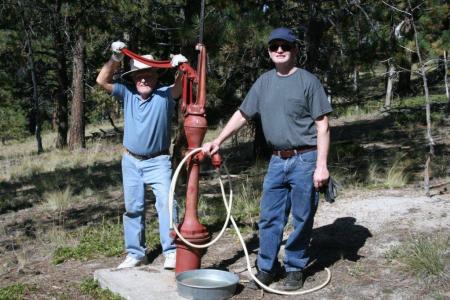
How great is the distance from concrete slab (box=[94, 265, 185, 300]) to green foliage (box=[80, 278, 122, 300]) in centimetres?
3

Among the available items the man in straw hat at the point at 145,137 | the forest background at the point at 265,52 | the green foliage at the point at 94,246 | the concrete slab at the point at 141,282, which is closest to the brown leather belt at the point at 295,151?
the man in straw hat at the point at 145,137

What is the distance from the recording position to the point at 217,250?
5594 millimetres

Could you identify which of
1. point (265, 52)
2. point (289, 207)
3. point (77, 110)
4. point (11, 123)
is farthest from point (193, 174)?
point (11, 123)

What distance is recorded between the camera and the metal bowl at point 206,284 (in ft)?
13.6

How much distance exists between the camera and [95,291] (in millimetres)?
4707

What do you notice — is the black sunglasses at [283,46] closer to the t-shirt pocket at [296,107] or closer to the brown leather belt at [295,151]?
the t-shirt pocket at [296,107]

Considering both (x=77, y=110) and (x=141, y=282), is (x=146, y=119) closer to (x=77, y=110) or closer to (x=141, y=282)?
(x=141, y=282)

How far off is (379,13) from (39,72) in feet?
59.9

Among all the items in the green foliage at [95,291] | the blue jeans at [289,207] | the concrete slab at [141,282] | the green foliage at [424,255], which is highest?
the blue jeans at [289,207]

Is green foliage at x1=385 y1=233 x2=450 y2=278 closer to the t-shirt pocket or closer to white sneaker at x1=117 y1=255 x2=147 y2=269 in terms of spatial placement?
the t-shirt pocket

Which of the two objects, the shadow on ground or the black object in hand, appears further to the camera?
the shadow on ground

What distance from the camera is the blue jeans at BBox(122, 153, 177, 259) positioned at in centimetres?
500

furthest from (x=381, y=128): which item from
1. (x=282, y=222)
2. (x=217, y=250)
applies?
(x=282, y=222)

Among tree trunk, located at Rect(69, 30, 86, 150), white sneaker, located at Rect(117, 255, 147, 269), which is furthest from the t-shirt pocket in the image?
tree trunk, located at Rect(69, 30, 86, 150)
